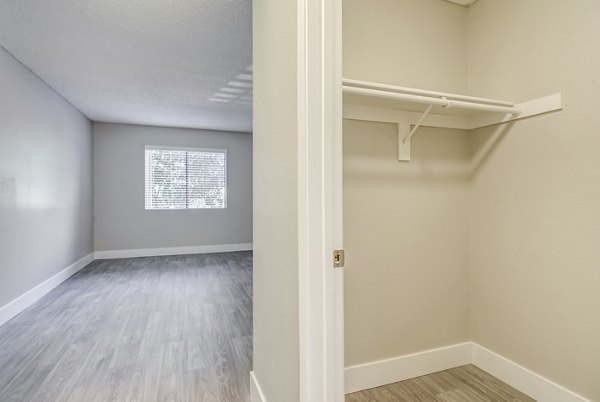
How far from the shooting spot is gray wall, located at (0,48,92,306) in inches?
113

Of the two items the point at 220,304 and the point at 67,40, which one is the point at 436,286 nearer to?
the point at 220,304

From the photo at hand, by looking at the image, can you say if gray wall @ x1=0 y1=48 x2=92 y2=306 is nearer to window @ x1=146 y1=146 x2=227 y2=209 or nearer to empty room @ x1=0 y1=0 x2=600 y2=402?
empty room @ x1=0 y1=0 x2=600 y2=402

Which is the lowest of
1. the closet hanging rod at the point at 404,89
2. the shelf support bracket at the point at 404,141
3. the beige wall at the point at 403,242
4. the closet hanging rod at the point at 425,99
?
the beige wall at the point at 403,242

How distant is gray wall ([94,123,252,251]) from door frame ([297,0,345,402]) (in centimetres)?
543

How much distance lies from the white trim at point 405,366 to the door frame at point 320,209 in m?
0.83

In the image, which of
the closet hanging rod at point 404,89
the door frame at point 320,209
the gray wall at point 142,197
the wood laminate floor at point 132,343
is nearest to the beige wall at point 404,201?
the closet hanging rod at point 404,89

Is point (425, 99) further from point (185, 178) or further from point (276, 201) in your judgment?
point (185, 178)

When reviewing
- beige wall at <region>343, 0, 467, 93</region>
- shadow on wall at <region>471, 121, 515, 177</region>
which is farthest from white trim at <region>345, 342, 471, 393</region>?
beige wall at <region>343, 0, 467, 93</region>

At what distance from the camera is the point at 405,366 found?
72.0 inches

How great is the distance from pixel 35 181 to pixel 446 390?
13.7ft

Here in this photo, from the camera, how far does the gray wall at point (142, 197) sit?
18.1 feet

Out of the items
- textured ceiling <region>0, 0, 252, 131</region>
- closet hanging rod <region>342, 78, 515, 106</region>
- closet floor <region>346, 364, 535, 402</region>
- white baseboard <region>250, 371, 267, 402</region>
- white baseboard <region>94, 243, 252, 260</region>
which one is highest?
textured ceiling <region>0, 0, 252, 131</region>

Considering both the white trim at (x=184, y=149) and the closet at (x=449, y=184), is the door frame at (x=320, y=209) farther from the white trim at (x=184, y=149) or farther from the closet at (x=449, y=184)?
the white trim at (x=184, y=149)

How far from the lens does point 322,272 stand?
98 cm
